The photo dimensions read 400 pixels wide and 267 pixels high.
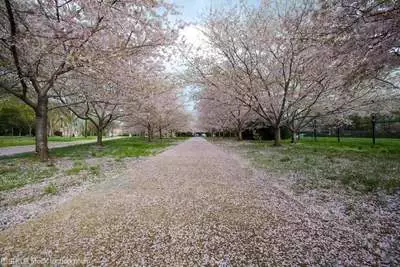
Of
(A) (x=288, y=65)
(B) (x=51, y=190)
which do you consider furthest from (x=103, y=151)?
(A) (x=288, y=65)

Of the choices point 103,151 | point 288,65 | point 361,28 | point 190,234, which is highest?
point 288,65

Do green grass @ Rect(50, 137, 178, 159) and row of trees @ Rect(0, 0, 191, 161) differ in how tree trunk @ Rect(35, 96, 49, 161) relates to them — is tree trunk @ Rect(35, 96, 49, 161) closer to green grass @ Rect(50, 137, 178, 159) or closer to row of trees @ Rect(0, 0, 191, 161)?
row of trees @ Rect(0, 0, 191, 161)

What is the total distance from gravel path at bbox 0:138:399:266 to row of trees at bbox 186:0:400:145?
4290 millimetres

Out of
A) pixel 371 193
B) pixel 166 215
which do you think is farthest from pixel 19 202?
pixel 371 193

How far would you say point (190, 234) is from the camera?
85.4 inches

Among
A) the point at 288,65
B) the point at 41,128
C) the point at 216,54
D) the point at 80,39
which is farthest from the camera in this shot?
the point at 216,54

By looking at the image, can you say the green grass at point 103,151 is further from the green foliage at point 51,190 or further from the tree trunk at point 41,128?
the green foliage at point 51,190

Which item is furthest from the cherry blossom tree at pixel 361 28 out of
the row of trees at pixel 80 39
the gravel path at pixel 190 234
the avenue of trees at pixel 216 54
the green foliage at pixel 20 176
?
the green foliage at pixel 20 176

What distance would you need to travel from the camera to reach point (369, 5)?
4012 mm

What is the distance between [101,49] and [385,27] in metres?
6.61

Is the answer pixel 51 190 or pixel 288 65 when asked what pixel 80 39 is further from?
pixel 288 65

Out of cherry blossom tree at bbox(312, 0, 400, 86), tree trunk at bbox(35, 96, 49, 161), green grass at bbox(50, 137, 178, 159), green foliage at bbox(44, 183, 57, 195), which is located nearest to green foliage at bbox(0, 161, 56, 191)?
green foliage at bbox(44, 183, 57, 195)

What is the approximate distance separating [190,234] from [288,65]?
11301 millimetres

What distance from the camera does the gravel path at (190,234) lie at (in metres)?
1.77
